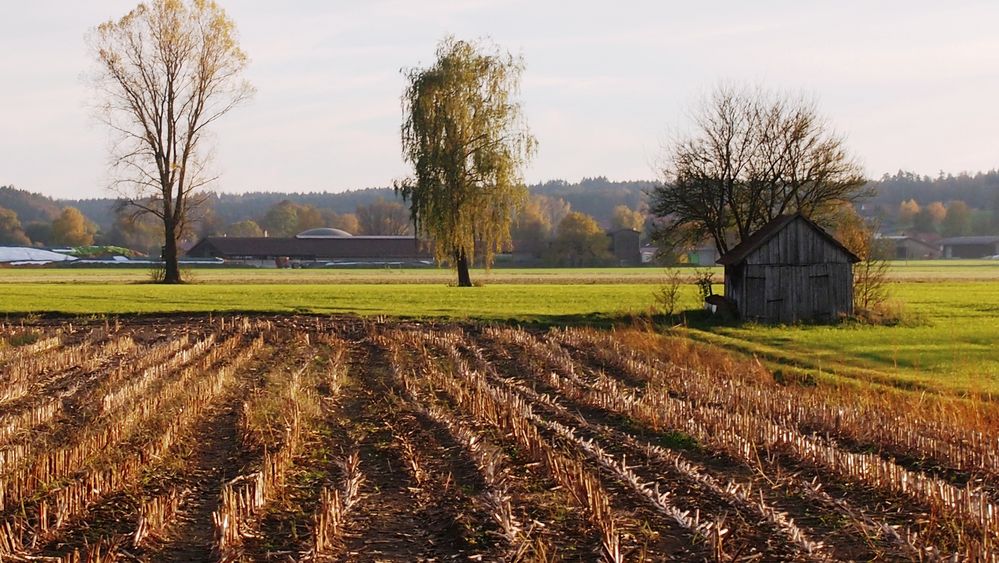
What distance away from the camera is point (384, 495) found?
1198 centimetres

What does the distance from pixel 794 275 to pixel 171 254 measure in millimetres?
43046

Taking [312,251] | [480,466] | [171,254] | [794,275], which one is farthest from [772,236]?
[312,251]

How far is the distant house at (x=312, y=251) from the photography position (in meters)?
143

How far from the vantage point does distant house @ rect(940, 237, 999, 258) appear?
17488cm

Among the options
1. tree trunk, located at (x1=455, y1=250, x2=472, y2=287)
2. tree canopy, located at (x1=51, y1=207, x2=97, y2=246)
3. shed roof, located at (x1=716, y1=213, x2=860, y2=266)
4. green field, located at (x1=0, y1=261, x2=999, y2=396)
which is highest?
tree canopy, located at (x1=51, y1=207, x2=97, y2=246)

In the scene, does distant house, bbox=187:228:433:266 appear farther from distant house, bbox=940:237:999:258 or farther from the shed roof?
the shed roof

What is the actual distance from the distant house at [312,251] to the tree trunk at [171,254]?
6837 cm

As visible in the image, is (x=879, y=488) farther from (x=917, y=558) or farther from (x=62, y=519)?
(x=62, y=519)

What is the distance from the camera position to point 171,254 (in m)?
69.1

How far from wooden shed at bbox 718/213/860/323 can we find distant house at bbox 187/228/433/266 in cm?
9975

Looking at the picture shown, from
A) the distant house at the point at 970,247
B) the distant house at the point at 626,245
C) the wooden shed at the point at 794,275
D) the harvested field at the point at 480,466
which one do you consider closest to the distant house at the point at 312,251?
the distant house at the point at 626,245

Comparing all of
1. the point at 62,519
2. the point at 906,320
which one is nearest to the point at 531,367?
the point at 62,519

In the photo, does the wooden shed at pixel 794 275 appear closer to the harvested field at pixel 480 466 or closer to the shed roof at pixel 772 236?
the shed roof at pixel 772 236

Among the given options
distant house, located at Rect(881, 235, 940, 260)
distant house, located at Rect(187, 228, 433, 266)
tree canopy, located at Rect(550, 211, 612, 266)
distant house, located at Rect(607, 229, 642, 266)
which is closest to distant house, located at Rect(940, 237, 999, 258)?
distant house, located at Rect(881, 235, 940, 260)
